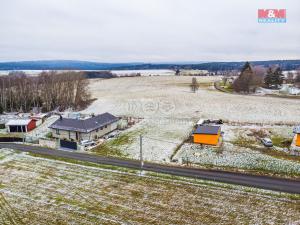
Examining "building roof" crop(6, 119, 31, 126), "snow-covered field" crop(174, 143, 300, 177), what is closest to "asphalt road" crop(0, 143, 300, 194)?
"snow-covered field" crop(174, 143, 300, 177)

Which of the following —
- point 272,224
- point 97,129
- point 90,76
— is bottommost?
point 272,224

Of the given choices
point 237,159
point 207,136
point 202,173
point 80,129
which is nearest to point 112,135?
point 80,129

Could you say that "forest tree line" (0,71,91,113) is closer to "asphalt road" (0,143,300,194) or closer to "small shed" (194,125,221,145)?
"asphalt road" (0,143,300,194)

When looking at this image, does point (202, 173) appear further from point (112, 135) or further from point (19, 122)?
point (19, 122)

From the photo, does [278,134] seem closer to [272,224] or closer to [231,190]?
[231,190]

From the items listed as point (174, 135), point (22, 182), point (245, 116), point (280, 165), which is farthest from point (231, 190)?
point (245, 116)

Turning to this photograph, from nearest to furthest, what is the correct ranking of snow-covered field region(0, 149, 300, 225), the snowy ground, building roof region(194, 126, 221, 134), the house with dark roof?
snow-covered field region(0, 149, 300, 225) < building roof region(194, 126, 221, 134) < the house with dark roof < the snowy ground
